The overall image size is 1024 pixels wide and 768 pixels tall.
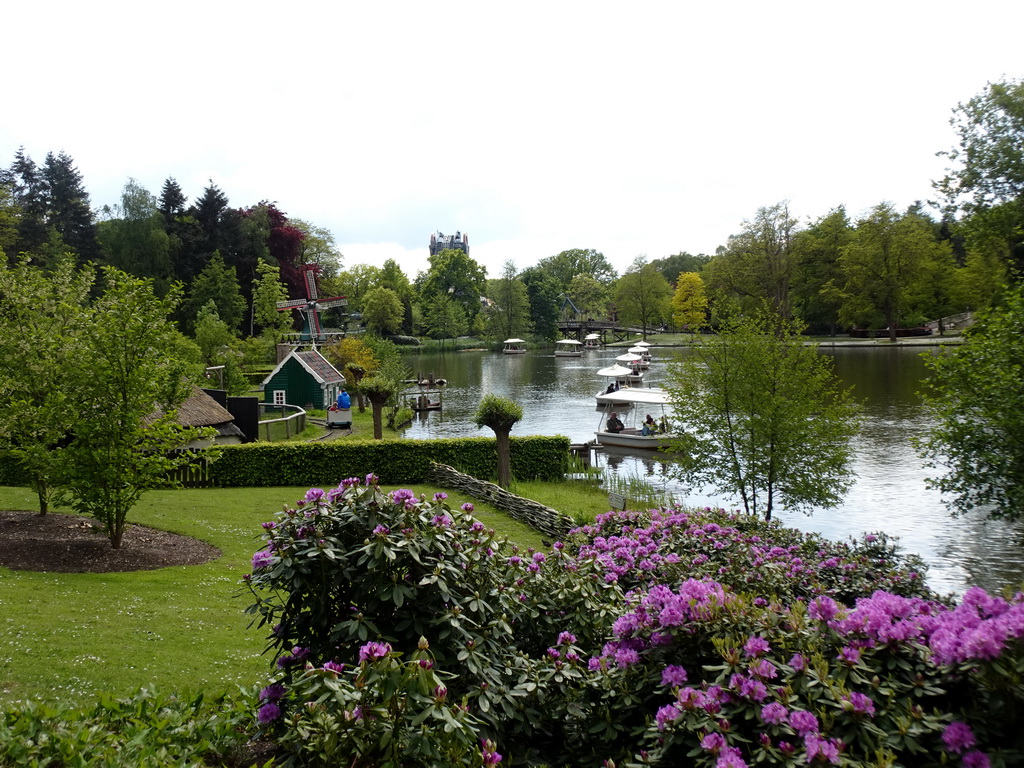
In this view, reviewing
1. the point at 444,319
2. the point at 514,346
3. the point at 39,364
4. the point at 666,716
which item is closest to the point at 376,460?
the point at 39,364

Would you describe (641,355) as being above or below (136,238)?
below

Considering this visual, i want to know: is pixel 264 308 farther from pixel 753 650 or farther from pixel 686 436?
pixel 753 650

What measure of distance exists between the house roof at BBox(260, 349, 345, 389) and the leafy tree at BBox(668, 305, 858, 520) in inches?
891

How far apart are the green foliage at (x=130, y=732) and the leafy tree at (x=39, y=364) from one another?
7.71 metres

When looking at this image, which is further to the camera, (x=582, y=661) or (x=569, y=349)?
(x=569, y=349)

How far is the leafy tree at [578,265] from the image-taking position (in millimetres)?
144125

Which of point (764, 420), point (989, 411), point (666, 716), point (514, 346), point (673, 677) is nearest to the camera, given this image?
point (666, 716)

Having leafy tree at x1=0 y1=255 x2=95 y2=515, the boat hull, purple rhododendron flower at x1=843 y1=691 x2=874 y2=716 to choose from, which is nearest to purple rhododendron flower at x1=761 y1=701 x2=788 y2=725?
purple rhododendron flower at x1=843 y1=691 x2=874 y2=716

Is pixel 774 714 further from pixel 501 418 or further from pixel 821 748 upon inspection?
pixel 501 418

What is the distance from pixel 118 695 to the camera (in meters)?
5.47

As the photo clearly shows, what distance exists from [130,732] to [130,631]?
3.88 metres

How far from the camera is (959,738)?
277 cm

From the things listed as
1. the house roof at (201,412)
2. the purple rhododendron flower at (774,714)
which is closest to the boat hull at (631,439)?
the house roof at (201,412)

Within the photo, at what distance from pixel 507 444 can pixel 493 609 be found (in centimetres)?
1459
